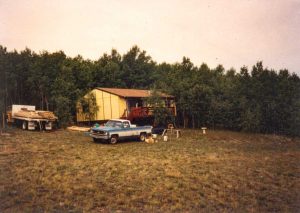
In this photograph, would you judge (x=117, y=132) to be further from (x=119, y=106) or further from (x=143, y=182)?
(x=119, y=106)

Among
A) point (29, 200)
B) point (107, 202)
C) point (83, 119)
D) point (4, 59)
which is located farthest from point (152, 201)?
point (4, 59)

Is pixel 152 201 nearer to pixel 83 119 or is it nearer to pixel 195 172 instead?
pixel 195 172

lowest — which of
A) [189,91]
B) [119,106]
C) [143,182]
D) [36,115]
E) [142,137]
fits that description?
[143,182]

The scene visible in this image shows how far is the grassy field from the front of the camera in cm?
770

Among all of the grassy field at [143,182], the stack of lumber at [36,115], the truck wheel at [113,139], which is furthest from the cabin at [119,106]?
the grassy field at [143,182]

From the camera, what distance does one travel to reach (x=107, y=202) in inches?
307

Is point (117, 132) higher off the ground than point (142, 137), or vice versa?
point (117, 132)

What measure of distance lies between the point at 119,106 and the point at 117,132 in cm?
1164

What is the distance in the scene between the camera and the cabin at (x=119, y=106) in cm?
3097

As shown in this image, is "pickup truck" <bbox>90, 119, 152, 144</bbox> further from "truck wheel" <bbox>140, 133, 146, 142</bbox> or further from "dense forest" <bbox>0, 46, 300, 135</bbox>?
"dense forest" <bbox>0, 46, 300, 135</bbox>

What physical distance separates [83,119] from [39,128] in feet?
27.5

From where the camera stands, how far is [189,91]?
34875 millimetres

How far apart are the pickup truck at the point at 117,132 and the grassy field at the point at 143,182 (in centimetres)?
435

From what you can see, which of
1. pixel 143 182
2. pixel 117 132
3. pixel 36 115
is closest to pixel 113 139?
pixel 117 132
